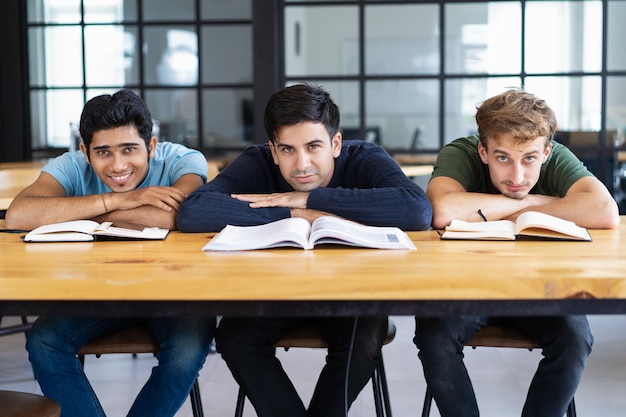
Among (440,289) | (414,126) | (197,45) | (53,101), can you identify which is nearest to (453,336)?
(440,289)

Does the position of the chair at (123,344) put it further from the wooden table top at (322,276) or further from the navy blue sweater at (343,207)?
the wooden table top at (322,276)

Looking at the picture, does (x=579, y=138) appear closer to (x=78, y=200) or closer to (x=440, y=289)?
(x=78, y=200)

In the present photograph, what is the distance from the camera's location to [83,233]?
68.0 inches

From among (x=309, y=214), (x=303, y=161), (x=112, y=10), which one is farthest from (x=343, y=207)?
(x=112, y=10)

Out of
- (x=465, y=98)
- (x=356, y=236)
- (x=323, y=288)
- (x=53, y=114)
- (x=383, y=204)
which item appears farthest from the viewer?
(x=53, y=114)

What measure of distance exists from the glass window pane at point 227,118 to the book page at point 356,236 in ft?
10.6

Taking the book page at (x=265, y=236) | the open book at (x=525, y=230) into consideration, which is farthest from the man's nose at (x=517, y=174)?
the book page at (x=265, y=236)

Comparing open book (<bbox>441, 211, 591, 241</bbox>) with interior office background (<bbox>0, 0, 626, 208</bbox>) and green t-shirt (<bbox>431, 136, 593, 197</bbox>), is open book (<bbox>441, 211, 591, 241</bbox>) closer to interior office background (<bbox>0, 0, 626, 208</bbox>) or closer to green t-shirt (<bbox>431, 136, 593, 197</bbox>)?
green t-shirt (<bbox>431, 136, 593, 197</bbox>)

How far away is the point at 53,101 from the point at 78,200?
3110 millimetres

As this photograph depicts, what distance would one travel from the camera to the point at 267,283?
122cm

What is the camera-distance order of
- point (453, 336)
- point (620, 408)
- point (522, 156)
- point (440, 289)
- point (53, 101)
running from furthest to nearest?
1. point (53, 101)
2. point (620, 408)
3. point (522, 156)
4. point (453, 336)
5. point (440, 289)

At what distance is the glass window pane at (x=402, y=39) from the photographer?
4660 mm

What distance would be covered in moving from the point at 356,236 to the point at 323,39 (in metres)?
3.34

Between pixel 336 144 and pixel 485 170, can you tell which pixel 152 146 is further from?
pixel 485 170
